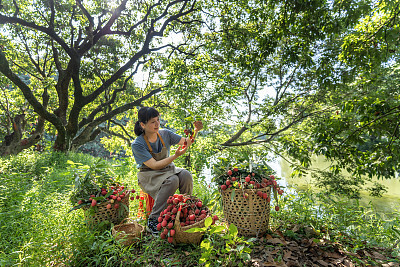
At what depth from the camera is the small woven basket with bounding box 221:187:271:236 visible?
1.92 m

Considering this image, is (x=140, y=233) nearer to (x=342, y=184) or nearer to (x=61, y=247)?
(x=61, y=247)

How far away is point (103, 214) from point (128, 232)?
1.02 ft

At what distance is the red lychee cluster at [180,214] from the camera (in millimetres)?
1762

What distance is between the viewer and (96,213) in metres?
2.03

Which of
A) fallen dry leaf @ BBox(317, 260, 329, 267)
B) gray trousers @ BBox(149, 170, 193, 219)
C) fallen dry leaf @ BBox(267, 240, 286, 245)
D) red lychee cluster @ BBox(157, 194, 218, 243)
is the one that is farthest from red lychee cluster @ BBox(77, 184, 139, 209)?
fallen dry leaf @ BBox(317, 260, 329, 267)

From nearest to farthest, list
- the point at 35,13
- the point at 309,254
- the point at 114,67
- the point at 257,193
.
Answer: the point at 309,254 < the point at 257,193 < the point at 35,13 < the point at 114,67

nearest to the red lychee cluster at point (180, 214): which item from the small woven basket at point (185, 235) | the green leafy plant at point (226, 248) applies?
the small woven basket at point (185, 235)

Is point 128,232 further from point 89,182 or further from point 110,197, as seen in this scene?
point 89,182

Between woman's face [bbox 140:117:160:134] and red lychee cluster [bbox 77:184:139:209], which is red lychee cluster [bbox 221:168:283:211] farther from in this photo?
red lychee cluster [bbox 77:184:139:209]

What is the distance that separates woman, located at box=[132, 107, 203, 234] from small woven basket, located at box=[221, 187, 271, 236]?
0.57 m

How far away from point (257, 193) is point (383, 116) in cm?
188

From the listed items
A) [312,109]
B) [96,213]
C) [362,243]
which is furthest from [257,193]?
[312,109]

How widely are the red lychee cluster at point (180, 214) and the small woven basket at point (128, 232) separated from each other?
231mm

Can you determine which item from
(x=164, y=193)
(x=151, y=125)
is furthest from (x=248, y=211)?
(x=151, y=125)
